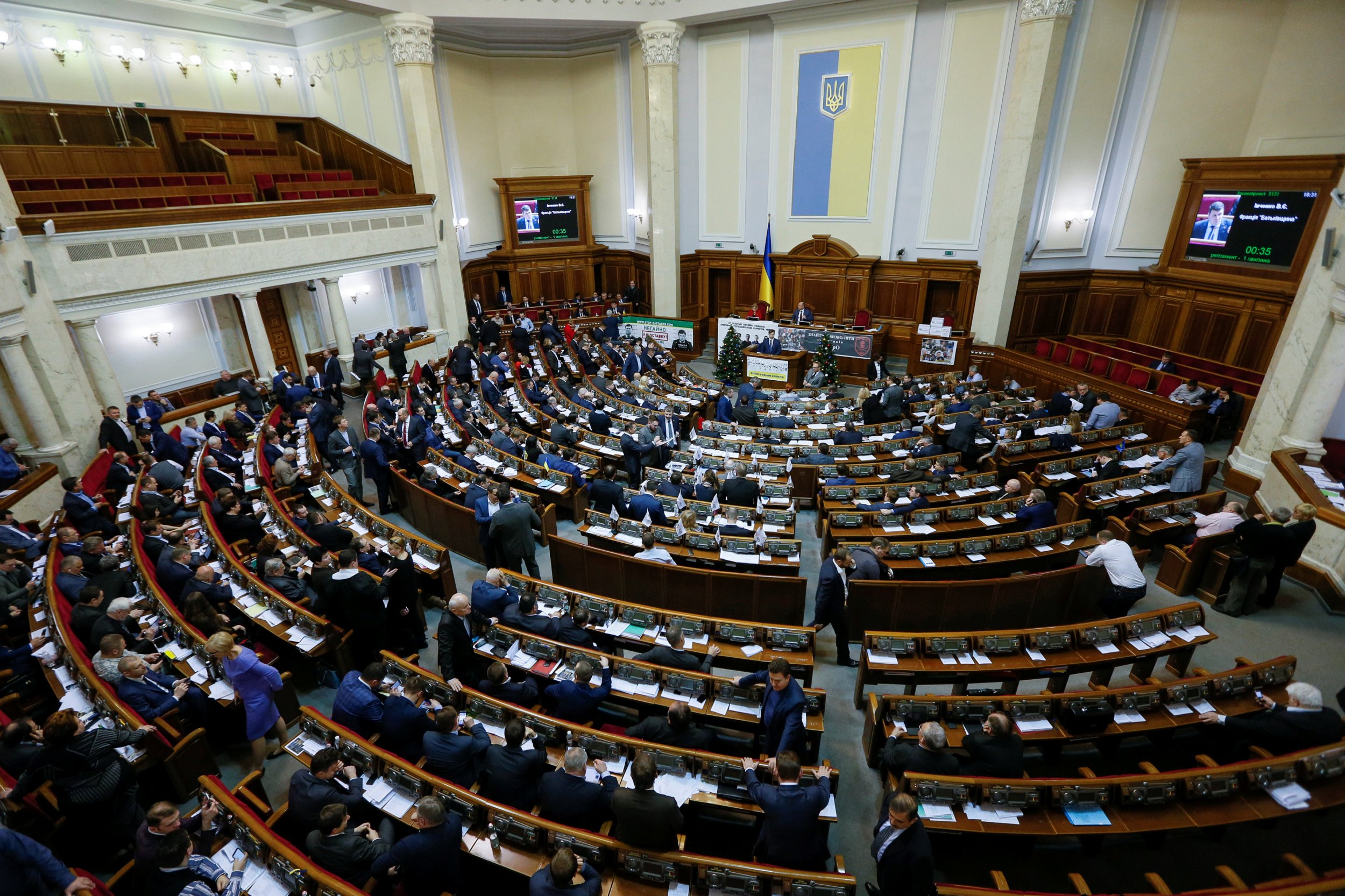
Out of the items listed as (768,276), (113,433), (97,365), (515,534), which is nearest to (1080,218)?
(768,276)

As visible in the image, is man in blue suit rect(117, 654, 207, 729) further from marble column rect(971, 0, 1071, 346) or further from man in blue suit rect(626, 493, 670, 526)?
marble column rect(971, 0, 1071, 346)

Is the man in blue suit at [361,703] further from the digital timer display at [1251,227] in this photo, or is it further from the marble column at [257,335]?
the digital timer display at [1251,227]

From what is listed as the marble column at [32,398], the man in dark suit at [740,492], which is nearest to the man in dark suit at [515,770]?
the man in dark suit at [740,492]

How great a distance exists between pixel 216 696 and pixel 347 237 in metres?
12.6

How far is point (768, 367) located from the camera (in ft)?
52.7

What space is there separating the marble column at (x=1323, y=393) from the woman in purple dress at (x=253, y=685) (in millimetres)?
12682

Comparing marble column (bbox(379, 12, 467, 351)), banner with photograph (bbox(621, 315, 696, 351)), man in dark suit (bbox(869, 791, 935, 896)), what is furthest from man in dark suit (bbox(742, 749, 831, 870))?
marble column (bbox(379, 12, 467, 351))

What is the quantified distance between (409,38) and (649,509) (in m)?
14.4

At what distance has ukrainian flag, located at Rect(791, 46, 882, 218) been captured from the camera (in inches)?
647

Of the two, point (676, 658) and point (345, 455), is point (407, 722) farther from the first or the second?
point (345, 455)

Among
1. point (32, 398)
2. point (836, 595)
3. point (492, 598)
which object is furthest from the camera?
point (32, 398)

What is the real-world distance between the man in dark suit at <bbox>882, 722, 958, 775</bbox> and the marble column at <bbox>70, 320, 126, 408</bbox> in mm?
13522

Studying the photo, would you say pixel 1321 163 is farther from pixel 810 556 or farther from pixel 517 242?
pixel 517 242

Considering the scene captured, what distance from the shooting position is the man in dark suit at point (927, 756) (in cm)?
421
